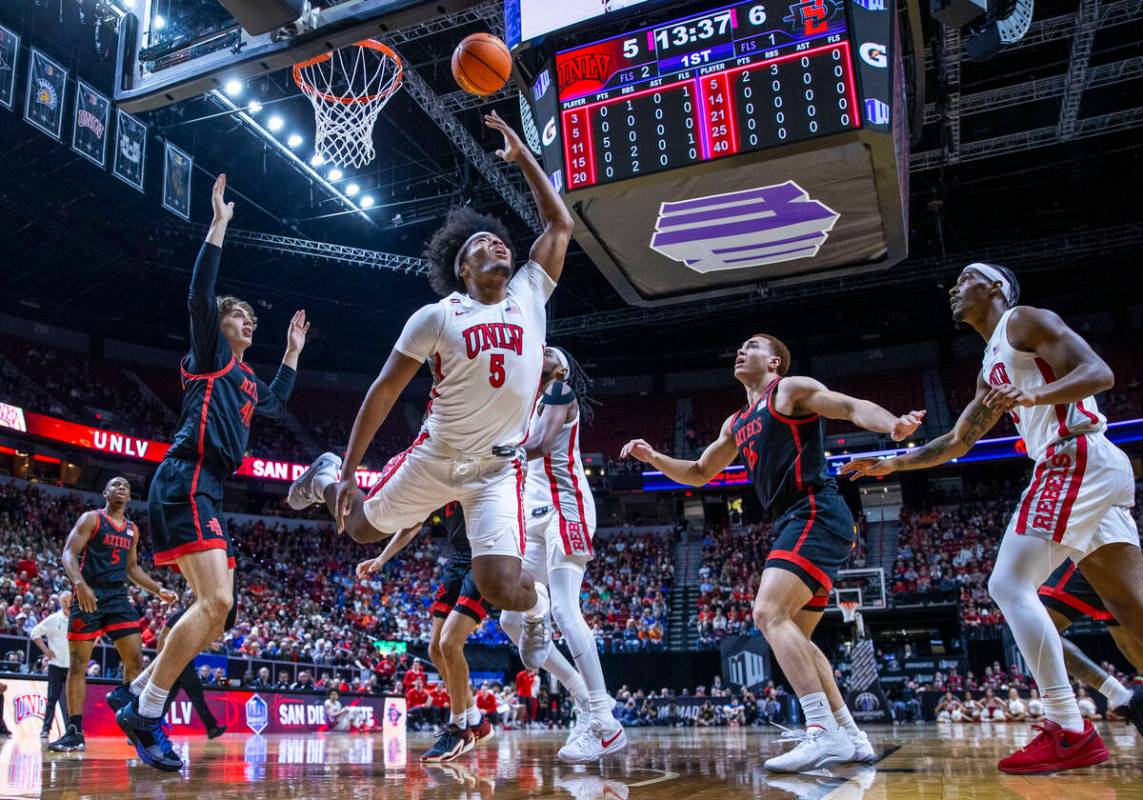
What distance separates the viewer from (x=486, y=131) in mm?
17031

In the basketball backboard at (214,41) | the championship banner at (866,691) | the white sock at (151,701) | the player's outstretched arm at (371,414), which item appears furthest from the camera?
the championship banner at (866,691)

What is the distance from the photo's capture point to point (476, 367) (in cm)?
365

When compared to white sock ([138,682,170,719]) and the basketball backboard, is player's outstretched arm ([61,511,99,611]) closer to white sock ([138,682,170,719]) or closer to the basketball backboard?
white sock ([138,682,170,719])

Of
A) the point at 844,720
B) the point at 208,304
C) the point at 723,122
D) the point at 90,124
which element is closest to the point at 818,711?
the point at 844,720

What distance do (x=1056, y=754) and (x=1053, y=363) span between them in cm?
148

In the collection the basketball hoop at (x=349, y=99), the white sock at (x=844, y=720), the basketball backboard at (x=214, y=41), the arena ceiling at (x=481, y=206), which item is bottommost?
the white sock at (x=844, y=720)

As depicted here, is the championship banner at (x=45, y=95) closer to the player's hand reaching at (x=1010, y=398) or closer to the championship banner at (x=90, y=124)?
the championship banner at (x=90, y=124)

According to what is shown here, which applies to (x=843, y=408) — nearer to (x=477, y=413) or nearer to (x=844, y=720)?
(x=844, y=720)

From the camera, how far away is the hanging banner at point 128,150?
13.0 m

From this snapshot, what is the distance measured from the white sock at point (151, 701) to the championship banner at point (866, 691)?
1230 cm

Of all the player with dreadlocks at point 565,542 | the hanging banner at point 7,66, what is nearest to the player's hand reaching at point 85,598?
the player with dreadlocks at point 565,542

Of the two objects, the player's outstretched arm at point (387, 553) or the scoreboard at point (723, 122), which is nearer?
the player's outstretched arm at point (387, 553)

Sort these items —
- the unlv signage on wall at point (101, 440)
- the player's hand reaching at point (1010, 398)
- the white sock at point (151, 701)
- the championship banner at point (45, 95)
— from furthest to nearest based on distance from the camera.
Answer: the unlv signage on wall at point (101, 440)
the championship banner at point (45, 95)
the white sock at point (151, 701)
the player's hand reaching at point (1010, 398)

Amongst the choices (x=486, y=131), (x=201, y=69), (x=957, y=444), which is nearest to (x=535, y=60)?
(x=201, y=69)
